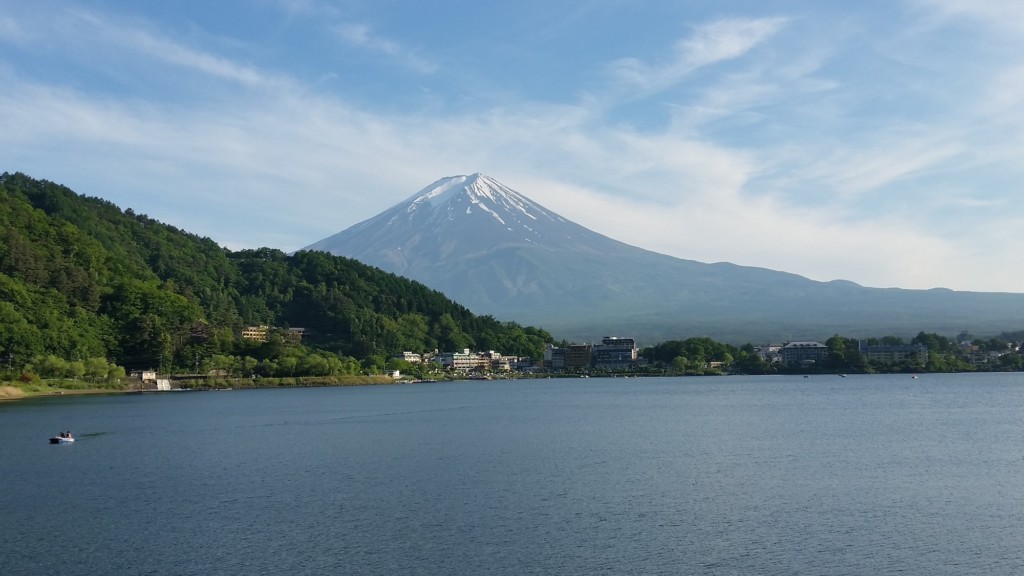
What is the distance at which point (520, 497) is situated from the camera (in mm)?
18141

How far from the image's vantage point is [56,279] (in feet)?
216

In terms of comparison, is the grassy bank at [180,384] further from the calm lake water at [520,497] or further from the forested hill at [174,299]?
the calm lake water at [520,497]

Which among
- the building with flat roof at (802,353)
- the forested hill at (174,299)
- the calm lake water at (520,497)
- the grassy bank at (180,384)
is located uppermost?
the forested hill at (174,299)

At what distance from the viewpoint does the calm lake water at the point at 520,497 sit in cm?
1359

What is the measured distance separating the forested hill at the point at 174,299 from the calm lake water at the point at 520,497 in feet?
99.7

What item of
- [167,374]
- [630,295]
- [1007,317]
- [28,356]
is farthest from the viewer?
[630,295]

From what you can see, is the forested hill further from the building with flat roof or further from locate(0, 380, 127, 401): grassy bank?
the building with flat roof

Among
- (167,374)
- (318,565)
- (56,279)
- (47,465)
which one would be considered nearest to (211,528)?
(318,565)

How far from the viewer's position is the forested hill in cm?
6234

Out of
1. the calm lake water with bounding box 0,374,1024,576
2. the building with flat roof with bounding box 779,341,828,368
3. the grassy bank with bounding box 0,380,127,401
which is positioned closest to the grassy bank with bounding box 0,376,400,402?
the grassy bank with bounding box 0,380,127,401

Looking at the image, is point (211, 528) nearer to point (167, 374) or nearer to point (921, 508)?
point (921, 508)

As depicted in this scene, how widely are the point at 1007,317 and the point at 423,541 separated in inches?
6932

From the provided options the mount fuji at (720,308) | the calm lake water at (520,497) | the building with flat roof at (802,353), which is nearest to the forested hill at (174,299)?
the building with flat roof at (802,353)

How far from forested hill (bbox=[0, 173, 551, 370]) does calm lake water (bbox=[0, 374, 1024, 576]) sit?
30.4 m
